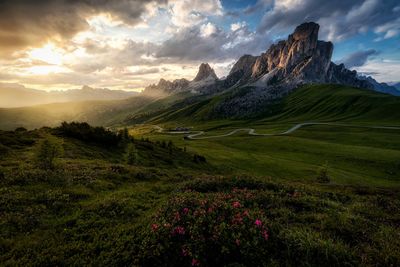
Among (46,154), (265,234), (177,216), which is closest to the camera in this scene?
(265,234)

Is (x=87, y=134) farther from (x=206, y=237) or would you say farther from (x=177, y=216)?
(x=206, y=237)

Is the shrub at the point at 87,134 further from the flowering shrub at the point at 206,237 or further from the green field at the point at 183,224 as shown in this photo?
the flowering shrub at the point at 206,237

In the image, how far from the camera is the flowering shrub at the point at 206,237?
9023 mm

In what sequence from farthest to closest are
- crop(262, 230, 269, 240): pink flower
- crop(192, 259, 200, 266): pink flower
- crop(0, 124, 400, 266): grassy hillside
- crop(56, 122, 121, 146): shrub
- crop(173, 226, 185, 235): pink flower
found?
crop(56, 122, 121, 146): shrub, crop(173, 226, 185, 235): pink flower, crop(262, 230, 269, 240): pink flower, crop(0, 124, 400, 266): grassy hillside, crop(192, 259, 200, 266): pink flower

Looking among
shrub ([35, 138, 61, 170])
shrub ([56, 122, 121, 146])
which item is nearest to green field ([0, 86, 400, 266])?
shrub ([35, 138, 61, 170])

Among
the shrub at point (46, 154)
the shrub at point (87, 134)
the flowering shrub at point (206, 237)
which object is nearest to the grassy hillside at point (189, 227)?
the flowering shrub at point (206, 237)

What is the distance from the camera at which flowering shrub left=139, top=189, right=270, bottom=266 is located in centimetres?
902

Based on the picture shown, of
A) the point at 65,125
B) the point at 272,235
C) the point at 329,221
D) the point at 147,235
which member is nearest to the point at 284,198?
the point at 329,221

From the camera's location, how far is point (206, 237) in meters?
9.99

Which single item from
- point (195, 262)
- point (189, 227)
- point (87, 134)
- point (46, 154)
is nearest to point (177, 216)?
point (189, 227)

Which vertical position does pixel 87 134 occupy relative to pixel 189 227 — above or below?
above

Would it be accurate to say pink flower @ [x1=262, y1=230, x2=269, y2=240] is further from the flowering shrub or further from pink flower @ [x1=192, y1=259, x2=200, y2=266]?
pink flower @ [x1=192, y1=259, x2=200, y2=266]

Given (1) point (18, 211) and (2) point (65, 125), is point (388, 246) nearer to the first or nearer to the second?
(1) point (18, 211)

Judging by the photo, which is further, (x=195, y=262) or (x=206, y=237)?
(x=206, y=237)
